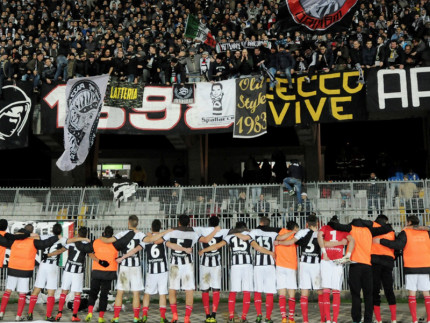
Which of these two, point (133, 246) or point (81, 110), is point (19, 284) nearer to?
point (133, 246)

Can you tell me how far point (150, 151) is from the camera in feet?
84.3

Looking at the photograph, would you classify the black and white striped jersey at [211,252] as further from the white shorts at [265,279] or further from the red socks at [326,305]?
the red socks at [326,305]

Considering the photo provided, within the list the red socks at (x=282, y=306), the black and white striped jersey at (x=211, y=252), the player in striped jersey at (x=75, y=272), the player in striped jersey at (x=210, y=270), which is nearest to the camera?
the red socks at (x=282, y=306)

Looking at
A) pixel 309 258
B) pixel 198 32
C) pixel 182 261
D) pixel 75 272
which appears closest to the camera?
pixel 309 258

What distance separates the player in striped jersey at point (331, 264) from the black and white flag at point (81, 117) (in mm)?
8728

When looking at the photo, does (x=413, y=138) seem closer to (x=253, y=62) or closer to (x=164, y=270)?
(x=253, y=62)

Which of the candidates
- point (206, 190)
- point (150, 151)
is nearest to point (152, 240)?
point (206, 190)

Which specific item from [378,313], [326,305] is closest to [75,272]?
[326,305]

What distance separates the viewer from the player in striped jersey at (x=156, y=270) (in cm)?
1033

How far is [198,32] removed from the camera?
2039 cm

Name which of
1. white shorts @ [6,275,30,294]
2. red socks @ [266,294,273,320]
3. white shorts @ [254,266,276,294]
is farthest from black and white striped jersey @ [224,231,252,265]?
white shorts @ [6,275,30,294]

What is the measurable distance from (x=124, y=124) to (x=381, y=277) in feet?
32.4

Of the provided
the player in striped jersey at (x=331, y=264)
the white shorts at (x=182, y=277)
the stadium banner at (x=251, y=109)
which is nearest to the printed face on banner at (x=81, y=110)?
the stadium banner at (x=251, y=109)

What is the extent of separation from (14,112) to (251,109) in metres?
7.69
